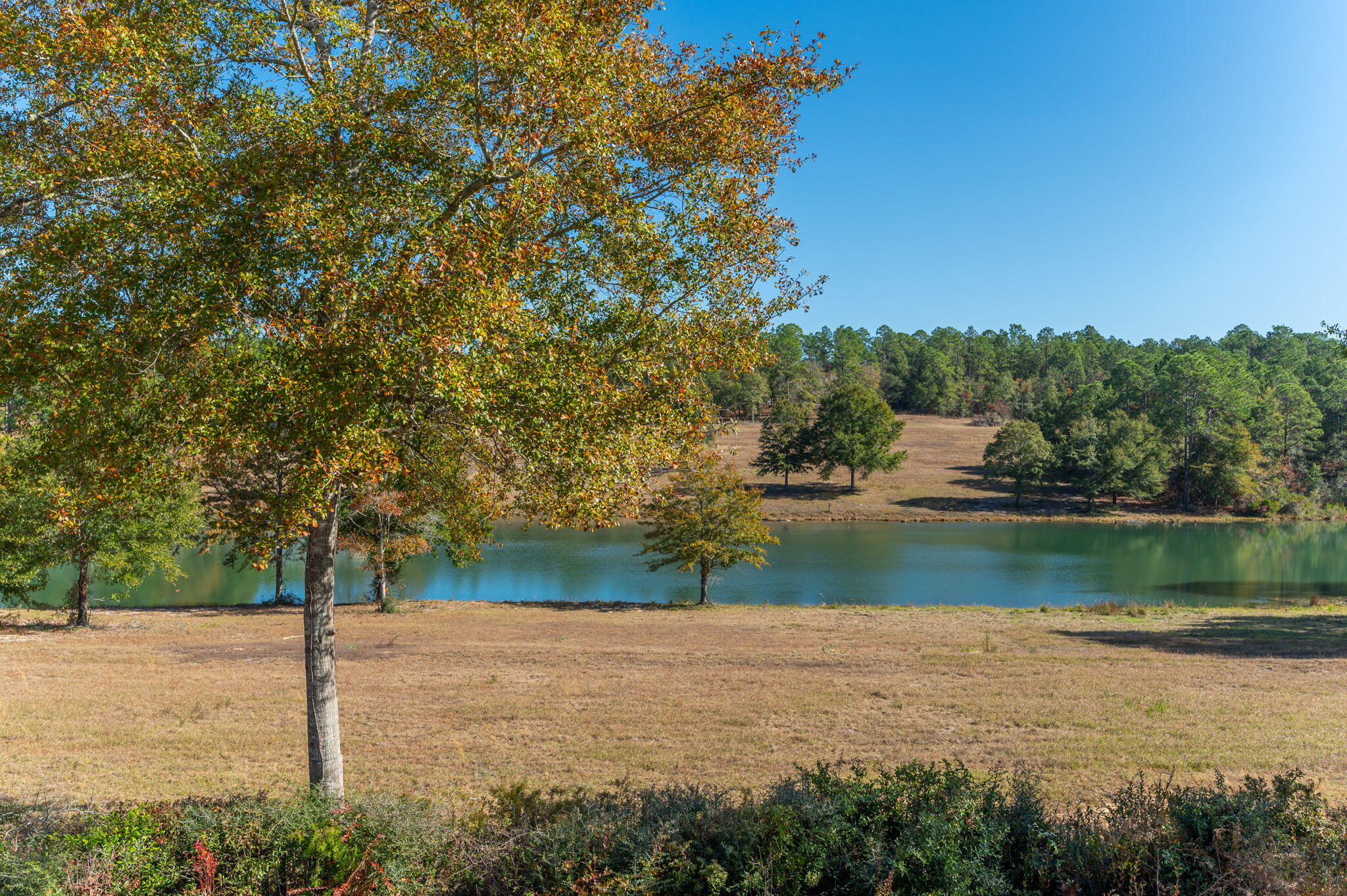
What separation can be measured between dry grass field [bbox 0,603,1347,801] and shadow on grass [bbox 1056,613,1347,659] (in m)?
0.12

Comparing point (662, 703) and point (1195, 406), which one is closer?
point (662, 703)

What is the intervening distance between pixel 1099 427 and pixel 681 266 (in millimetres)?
82972

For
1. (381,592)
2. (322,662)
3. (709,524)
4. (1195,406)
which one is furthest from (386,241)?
(1195,406)

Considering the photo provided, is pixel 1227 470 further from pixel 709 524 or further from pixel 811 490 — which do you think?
pixel 709 524

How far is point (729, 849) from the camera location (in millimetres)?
5043

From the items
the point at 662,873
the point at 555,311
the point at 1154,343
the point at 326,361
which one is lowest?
the point at 662,873

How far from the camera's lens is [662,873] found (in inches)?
199

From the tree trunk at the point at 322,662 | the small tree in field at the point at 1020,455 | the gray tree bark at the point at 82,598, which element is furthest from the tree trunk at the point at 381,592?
the small tree in field at the point at 1020,455

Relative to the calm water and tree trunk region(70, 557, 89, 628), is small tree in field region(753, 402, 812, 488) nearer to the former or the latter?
the calm water

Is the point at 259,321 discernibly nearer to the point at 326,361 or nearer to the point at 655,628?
the point at 326,361

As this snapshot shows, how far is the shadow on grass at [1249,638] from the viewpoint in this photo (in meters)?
17.3

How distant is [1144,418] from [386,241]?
9268 centimetres

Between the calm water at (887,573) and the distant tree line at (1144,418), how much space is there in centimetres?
1264

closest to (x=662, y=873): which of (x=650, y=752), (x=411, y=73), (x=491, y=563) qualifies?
(x=650, y=752)
